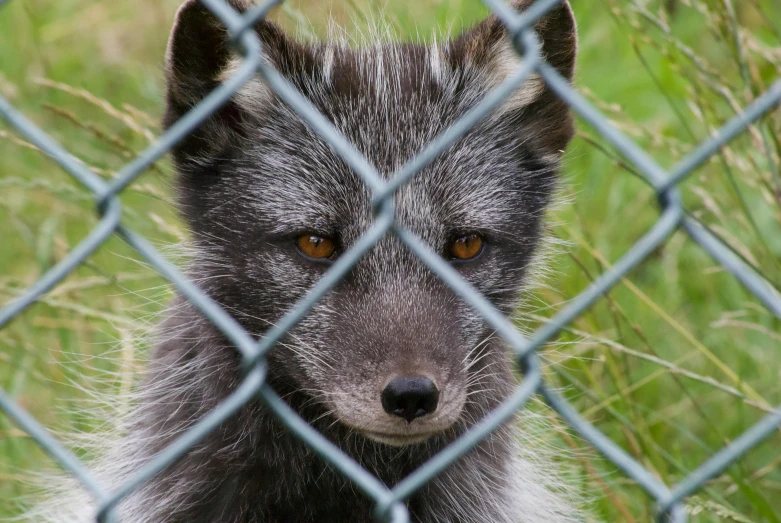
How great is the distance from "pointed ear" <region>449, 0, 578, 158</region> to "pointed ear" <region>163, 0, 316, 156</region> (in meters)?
0.63

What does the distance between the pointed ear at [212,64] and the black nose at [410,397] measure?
1246 mm

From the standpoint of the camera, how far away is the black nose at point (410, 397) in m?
2.86

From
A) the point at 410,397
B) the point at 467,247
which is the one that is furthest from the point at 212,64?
the point at 410,397

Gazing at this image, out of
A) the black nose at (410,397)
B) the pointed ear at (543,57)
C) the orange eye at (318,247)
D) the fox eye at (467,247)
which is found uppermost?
the pointed ear at (543,57)

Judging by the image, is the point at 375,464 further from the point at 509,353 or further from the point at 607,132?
the point at 607,132

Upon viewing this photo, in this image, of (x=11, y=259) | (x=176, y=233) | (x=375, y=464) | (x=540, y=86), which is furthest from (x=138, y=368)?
(x=11, y=259)

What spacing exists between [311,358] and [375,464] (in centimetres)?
65

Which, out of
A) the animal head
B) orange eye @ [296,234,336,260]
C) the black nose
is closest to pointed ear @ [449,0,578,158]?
the animal head

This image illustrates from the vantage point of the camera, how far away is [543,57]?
3.57 metres

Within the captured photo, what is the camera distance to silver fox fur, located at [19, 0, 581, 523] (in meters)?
3.23

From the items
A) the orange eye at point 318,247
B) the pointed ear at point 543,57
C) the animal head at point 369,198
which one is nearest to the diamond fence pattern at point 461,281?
the animal head at point 369,198

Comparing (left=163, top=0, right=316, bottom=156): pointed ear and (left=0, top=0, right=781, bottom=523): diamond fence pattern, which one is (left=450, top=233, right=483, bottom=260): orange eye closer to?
(left=163, top=0, right=316, bottom=156): pointed ear

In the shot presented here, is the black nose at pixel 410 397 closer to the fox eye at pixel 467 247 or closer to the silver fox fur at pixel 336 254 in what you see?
the silver fox fur at pixel 336 254

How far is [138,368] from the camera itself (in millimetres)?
4410
